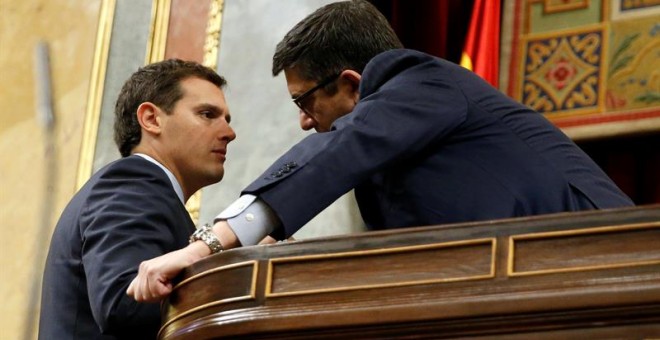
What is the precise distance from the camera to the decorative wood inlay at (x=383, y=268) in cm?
251

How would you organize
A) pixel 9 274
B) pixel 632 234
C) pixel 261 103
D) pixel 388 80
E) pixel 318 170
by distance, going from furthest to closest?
pixel 9 274
pixel 261 103
pixel 388 80
pixel 318 170
pixel 632 234

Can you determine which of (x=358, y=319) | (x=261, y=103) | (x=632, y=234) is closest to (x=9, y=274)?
(x=261, y=103)

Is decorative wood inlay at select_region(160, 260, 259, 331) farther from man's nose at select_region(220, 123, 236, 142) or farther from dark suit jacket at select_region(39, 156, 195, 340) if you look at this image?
man's nose at select_region(220, 123, 236, 142)

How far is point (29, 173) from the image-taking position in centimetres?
500

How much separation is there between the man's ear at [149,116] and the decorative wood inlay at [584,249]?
4.19 ft

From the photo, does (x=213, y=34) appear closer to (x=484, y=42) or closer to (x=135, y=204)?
(x=484, y=42)

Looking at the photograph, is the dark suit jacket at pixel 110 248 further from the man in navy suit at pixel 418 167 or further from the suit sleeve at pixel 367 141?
the suit sleeve at pixel 367 141

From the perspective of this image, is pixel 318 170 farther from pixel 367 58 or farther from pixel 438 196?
pixel 367 58

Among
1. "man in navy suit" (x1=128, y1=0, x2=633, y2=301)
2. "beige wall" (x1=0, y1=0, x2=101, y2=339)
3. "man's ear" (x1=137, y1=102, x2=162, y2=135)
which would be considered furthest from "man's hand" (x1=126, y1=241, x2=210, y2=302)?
"beige wall" (x1=0, y1=0, x2=101, y2=339)

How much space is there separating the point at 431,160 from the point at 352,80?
1.06 feet

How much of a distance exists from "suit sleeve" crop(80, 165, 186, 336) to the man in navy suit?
19 centimetres

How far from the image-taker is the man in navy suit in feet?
9.24

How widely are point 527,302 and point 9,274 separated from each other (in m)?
2.73

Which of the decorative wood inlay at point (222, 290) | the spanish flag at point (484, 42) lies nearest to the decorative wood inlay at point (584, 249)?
the decorative wood inlay at point (222, 290)
